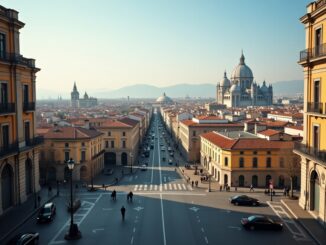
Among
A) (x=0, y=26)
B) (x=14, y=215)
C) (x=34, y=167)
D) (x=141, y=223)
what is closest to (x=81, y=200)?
(x=34, y=167)

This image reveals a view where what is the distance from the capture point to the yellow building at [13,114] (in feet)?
125

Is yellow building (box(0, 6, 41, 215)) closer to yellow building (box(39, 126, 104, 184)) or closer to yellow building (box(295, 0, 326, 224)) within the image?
yellow building (box(39, 126, 104, 184))

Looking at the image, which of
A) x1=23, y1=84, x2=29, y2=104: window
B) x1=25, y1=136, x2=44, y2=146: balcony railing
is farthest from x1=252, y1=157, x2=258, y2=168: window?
x1=23, y1=84, x2=29, y2=104: window

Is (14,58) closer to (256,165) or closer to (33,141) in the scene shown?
(33,141)

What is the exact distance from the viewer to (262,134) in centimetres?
6625

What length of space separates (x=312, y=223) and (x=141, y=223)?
1583 centimetres

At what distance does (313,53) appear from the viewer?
3719 cm

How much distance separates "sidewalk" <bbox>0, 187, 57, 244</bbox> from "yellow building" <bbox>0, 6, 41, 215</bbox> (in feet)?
2.18

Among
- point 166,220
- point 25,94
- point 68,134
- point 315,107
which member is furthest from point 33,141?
point 315,107

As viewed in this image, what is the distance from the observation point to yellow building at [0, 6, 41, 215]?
Answer: 125ft

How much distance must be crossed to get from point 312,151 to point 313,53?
376 inches

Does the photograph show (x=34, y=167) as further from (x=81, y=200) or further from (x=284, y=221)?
(x=284, y=221)

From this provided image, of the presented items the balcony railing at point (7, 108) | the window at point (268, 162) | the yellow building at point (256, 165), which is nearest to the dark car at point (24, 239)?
the balcony railing at point (7, 108)

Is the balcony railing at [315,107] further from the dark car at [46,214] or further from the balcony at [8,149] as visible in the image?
the balcony at [8,149]
